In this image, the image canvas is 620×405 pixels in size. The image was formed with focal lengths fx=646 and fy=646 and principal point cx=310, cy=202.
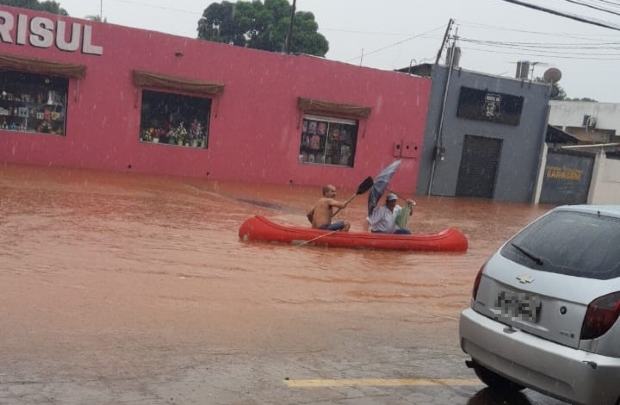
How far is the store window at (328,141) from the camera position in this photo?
2398 cm

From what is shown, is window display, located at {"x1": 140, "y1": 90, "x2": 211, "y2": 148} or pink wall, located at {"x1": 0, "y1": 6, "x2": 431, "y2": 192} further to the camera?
window display, located at {"x1": 140, "y1": 90, "x2": 211, "y2": 148}

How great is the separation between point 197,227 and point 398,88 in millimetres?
14873

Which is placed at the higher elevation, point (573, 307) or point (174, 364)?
point (573, 307)

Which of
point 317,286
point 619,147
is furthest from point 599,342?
point 619,147

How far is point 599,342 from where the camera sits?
13.0 ft

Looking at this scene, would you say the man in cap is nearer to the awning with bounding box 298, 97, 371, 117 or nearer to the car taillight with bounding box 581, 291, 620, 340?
the car taillight with bounding box 581, 291, 620, 340

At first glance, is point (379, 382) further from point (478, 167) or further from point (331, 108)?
point (478, 167)

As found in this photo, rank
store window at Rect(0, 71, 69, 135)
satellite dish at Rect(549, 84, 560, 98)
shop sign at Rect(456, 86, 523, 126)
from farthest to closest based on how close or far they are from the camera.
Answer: satellite dish at Rect(549, 84, 560, 98) < shop sign at Rect(456, 86, 523, 126) < store window at Rect(0, 71, 69, 135)

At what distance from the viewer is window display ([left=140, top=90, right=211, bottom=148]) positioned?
2153cm

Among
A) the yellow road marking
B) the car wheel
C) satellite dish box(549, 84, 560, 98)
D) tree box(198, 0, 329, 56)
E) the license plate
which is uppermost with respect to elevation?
tree box(198, 0, 329, 56)

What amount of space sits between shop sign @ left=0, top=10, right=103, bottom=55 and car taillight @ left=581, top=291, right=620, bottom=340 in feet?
63.3

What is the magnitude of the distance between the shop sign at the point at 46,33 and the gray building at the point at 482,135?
1306 centimetres

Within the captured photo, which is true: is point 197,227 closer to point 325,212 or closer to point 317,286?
point 325,212

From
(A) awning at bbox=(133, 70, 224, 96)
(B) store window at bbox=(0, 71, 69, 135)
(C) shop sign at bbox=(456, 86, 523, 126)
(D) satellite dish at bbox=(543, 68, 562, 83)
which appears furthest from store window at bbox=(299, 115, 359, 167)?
(D) satellite dish at bbox=(543, 68, 562, 83)
